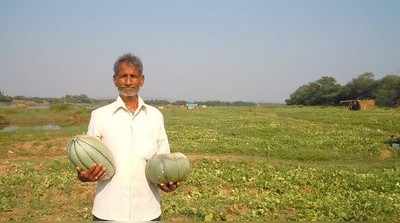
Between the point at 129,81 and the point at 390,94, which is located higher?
the point at 390,94

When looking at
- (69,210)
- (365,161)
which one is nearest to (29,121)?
(365,161)

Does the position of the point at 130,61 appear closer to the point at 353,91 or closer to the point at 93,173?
the point at 93,173

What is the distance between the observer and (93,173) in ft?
14.0

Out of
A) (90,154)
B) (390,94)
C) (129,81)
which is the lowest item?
(90,154)

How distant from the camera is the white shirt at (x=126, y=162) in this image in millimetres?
4523

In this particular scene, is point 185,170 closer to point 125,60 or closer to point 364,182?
point 125,60

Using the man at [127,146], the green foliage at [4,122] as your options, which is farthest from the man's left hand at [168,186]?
the green foliage at [4,122]

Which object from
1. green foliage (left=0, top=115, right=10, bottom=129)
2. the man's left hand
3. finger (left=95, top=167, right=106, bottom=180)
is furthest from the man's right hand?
green foliage (left=0, top=115, right=10, bottom=129)

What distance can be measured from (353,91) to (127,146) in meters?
114

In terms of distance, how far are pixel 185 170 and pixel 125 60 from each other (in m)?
1.20

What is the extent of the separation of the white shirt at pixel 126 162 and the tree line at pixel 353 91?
306 feet

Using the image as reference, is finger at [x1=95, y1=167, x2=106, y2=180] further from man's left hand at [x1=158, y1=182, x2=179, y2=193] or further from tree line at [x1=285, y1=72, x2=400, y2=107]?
tree line at [x1=285, y1=72, x2=400, y2=107]

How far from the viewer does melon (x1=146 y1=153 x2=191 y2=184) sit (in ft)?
14.5

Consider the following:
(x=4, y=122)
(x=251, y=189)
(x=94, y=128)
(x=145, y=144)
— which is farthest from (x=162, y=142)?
(x=4, y=122)
